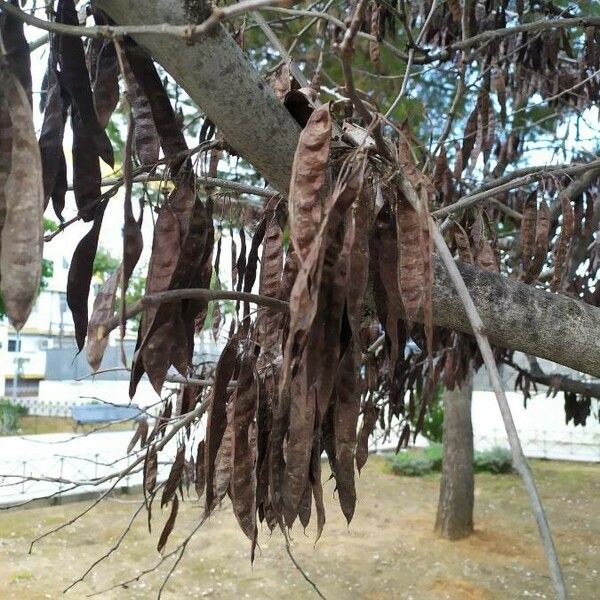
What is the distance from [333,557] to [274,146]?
4.81 m

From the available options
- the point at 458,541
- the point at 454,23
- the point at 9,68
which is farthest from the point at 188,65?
the point at 458,541

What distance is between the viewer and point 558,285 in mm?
1855

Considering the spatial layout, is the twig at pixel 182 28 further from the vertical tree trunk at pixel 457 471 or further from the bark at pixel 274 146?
the vertical tree trunk at pixel 457 471

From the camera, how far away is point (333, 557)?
17.2 feet

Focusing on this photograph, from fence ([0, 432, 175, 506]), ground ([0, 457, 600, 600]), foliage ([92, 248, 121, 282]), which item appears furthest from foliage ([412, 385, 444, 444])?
foliage ([92, 248, 121, 282])

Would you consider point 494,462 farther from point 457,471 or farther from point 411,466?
point 457,471

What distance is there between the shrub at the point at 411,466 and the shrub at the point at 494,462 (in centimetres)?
72

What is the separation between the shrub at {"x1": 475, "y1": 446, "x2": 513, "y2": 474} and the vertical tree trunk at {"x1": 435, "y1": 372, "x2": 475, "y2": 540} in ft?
10.7

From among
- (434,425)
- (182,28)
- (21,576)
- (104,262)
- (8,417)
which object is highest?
(104,262)

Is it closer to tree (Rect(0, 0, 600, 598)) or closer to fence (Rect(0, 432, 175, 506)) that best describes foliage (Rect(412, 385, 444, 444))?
fence (Rect(0, 432, 175, 506))

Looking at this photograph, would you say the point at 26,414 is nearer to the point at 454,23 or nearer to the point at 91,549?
the point at 91,549

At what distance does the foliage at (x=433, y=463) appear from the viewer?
8930 mm

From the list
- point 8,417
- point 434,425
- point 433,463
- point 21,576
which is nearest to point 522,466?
point 21,576

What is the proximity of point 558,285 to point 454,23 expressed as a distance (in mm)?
1684
